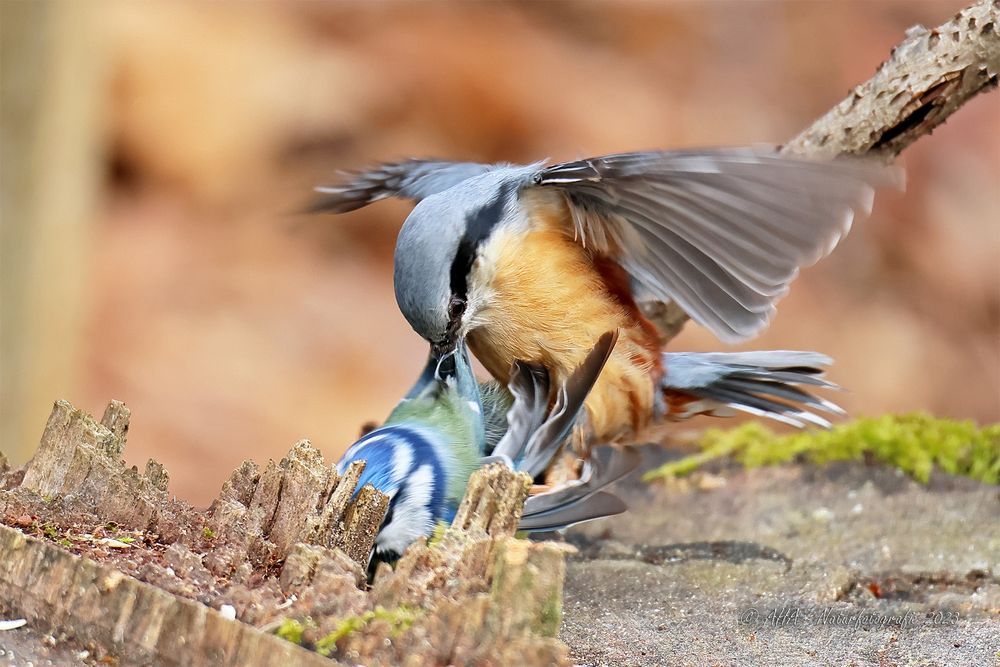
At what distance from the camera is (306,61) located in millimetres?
6820

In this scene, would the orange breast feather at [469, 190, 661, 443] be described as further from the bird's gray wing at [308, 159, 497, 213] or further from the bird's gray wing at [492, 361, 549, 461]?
the bird's gray wing at [308, 159, 497, 213]

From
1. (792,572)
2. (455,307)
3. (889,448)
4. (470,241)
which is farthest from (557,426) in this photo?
(889,448)

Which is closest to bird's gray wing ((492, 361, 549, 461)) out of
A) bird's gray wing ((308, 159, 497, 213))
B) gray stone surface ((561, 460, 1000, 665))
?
gray stone surface ((561, 460, 1000, 665))

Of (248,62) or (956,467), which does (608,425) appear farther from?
(248,62)

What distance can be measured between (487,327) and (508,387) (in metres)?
Result: 0.15

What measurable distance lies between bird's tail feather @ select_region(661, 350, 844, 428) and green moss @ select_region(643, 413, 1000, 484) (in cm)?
24

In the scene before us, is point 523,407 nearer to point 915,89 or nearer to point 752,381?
point 752,381

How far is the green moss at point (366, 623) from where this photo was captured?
1430mm

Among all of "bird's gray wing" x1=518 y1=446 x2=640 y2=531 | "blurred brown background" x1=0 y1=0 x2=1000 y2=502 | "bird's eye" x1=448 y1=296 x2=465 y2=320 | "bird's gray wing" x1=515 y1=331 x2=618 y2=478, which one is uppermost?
"blurred brown background" x1=0 y1=0 x2=1000 y2=502

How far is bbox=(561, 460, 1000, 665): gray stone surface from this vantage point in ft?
6.49

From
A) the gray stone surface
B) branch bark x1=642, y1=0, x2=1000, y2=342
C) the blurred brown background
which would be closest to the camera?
the gray stone surface

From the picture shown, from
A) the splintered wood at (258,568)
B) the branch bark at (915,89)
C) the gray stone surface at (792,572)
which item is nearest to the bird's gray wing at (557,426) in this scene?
the gray stone surface at (792,572)

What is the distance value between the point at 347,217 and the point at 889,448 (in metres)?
4.36

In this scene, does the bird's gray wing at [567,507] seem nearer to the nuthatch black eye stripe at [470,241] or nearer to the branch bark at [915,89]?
the nuthatch black eye stripe at [470,241]
